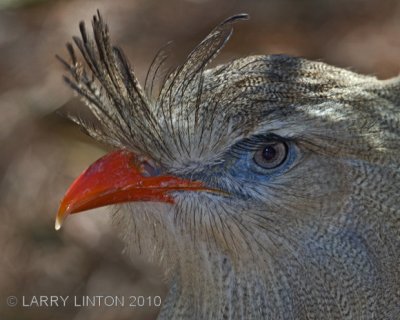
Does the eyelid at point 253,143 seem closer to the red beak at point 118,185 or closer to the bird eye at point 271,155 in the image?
the bird eye at point 271,155

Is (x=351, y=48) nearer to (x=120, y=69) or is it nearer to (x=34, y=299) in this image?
(x=34, y=299)

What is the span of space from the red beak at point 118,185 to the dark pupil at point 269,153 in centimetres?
19

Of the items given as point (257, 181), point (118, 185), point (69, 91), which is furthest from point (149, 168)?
point (69, 91)

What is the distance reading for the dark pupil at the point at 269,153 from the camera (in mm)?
2191

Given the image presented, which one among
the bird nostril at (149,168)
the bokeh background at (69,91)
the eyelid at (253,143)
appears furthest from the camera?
the bokeh background at (69,91)

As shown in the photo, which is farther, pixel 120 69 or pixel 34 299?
pixel 34 299

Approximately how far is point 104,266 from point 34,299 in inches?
15.7

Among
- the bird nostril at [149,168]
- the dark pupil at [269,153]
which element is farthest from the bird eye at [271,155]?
the bird nostril at [149,168]

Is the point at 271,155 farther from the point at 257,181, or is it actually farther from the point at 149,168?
the point at 149,168

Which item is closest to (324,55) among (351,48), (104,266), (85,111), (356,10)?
(351,48)

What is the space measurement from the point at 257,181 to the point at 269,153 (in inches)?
3.3

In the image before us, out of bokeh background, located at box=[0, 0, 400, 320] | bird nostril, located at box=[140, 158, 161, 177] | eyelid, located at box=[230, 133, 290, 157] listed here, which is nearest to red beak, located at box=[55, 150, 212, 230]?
bird nostril, located at box=[140, 158, 161, 177]

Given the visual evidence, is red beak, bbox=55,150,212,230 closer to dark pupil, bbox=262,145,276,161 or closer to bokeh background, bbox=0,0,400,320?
dark pupil, bbox=262,145,276,161

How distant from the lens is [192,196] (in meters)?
2.23
